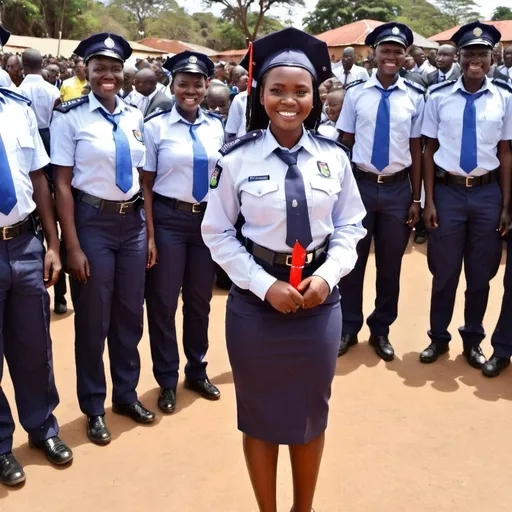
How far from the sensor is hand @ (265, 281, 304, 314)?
2078mm

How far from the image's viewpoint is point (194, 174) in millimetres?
3355

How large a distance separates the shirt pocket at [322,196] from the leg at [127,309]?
1348mm

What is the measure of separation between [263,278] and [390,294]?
8.38ft

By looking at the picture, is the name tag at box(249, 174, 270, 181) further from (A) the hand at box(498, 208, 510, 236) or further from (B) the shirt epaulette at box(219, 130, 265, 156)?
(A) the hand at box(498, 208, 510, 236)

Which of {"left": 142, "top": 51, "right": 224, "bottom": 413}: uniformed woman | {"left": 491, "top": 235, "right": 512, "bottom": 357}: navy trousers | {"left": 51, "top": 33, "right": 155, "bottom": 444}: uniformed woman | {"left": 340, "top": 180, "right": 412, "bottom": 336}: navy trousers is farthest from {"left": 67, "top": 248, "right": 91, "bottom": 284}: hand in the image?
{"left": 491, "top": 235, "right": 512, "bottom": 357}: navy trousers

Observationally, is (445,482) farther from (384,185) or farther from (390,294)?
(384,185)

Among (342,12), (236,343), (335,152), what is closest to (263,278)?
(236,343)

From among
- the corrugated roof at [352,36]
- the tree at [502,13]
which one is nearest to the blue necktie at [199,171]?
the corrugated roof at [352,36]

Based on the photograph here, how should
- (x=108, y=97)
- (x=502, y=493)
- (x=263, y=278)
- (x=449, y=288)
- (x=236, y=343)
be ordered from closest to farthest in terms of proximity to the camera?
1. (x=263, y=278)
2. (x=236, y=343)
3. (x=502, y=493)
4. (x=108, y=97)
5. (x=449, y=288)

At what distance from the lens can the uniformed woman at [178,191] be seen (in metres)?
3.36

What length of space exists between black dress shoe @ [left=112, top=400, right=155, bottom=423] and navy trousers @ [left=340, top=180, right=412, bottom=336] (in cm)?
171

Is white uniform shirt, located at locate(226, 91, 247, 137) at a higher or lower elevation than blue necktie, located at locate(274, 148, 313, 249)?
higher

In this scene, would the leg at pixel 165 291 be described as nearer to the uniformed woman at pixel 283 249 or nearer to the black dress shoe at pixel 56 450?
the black dress shoe at pixel 56 450

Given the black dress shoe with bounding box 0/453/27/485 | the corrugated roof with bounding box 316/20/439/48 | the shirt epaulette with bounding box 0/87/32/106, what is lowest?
the black dress shoe with bounding box 0/453/27/485
